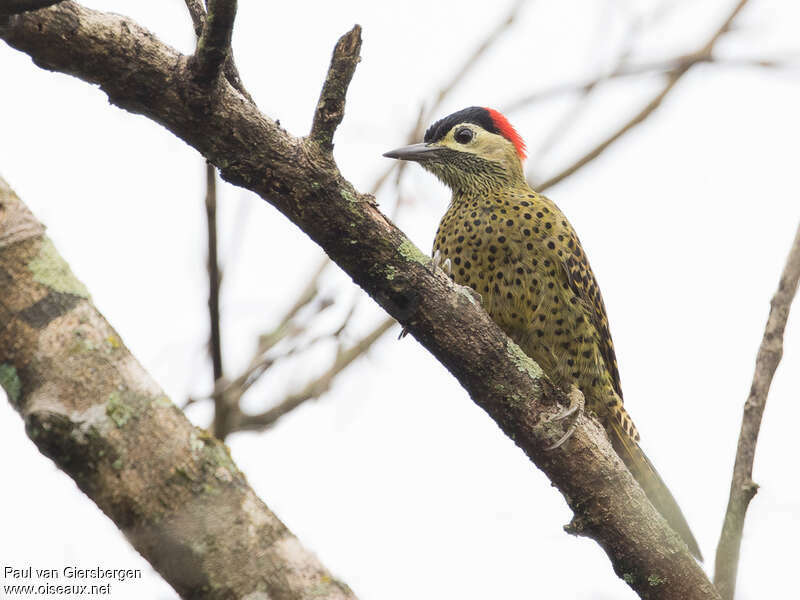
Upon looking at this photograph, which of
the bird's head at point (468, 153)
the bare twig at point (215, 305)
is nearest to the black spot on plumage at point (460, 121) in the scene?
the bird's head at point (468, 153)

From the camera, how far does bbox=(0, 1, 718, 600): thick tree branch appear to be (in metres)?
3.26

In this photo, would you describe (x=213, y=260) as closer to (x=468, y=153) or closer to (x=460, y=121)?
(x=468, y=153)

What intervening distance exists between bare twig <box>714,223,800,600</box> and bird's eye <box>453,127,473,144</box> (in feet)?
10.2

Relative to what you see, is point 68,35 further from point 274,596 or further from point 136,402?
point 274,596

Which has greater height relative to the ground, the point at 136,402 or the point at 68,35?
the point at 68,35

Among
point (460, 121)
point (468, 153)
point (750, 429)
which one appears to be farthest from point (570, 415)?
point (460, 121)

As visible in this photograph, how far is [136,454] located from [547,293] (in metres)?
3.51

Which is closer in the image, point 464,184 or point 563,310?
point 563,310

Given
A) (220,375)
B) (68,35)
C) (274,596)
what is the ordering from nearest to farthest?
1. (274,596)
2. (68,35)
3. (220,375)

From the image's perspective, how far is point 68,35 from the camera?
3189 mm

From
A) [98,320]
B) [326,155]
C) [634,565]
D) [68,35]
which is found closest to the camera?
[98,320]

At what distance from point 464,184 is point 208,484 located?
4340 mm

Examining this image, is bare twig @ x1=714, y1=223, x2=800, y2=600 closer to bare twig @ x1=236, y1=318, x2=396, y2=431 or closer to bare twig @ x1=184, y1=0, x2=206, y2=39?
bare twig @ x1=236, y1=318, x2=396, y2=431

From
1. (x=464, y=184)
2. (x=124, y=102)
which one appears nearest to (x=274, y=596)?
(x=124, y=102)
